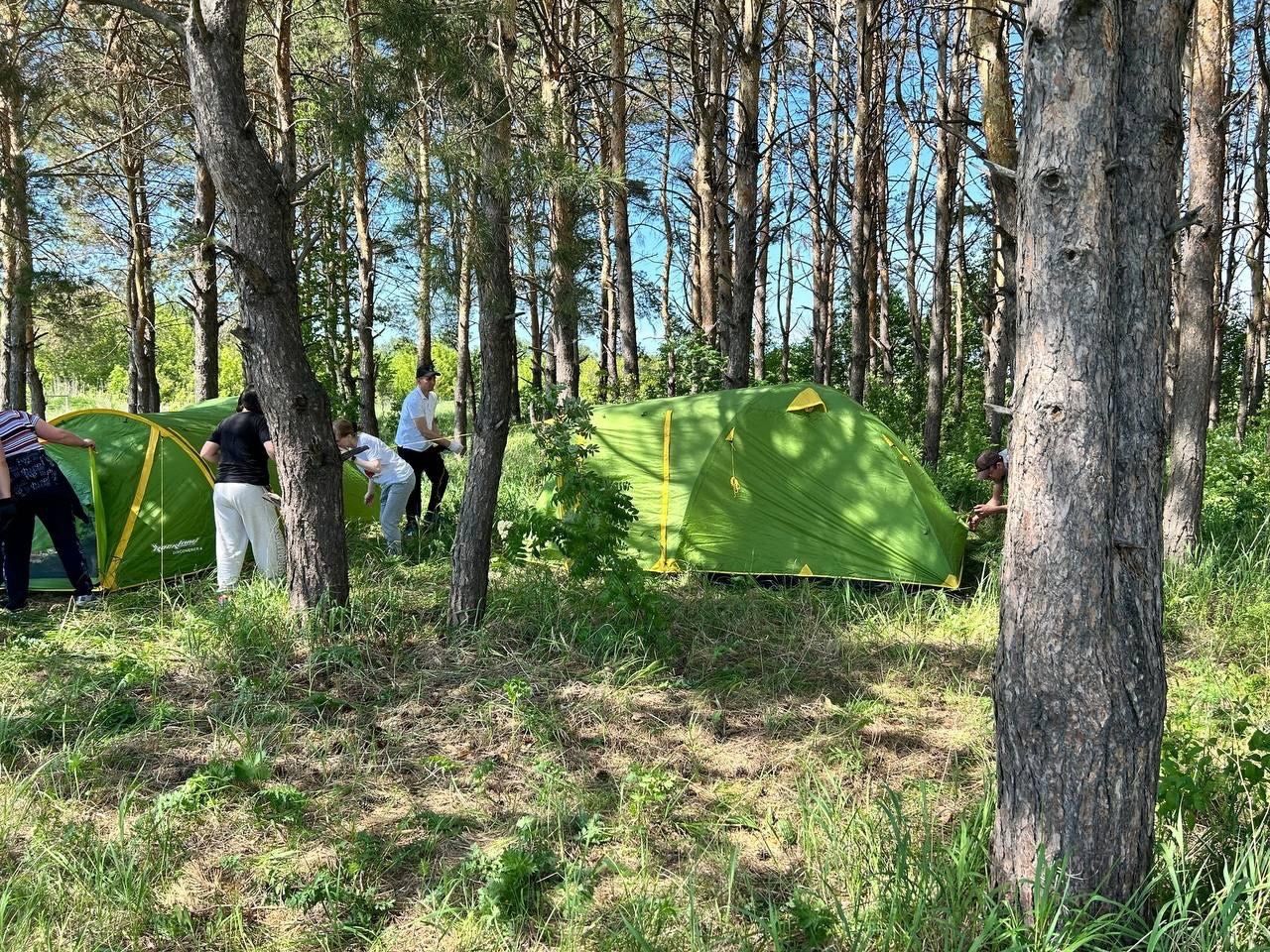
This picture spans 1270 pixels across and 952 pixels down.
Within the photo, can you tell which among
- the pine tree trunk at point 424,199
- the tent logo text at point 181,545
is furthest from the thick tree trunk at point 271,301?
the tent logo text at point 181,545

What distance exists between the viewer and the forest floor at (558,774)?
257 centimetres

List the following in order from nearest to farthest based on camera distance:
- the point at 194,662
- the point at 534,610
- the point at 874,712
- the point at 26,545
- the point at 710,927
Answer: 1. the point at 710,927
2. the point at 874,712
3. the point at 194,662
4. the point at 534,610
5. the point at 26,545

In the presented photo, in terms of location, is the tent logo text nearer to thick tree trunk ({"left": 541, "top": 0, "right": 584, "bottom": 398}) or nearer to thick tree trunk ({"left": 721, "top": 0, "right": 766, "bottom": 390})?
thick tree trunk ({"left": 541, "top": 0, "right": 584, "bottom": 398})

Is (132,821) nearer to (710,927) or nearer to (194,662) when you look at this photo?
(194,662)

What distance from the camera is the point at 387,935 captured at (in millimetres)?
2646

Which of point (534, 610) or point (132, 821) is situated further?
point (534, 610)

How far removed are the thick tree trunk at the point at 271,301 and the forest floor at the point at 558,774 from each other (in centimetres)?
46

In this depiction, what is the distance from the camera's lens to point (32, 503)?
569cm

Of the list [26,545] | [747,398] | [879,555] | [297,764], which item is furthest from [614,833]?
[26,545]

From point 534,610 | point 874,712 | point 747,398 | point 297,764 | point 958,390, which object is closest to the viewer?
point 297,764

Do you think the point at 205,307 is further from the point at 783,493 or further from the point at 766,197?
the point at 766,197

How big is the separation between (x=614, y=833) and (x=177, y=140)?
558 inches

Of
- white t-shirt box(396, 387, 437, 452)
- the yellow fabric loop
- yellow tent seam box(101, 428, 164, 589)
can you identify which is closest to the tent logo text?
yellow tent seam box(101, 428, 164, 589)

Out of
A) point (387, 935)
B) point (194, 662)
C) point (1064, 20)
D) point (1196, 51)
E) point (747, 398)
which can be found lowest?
point (387, 935)
